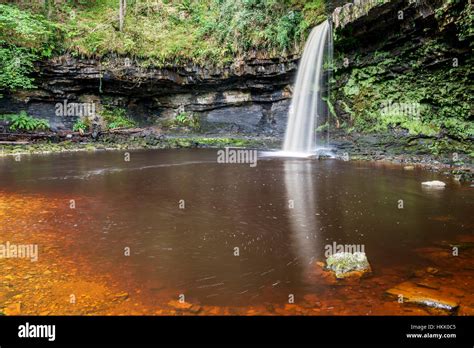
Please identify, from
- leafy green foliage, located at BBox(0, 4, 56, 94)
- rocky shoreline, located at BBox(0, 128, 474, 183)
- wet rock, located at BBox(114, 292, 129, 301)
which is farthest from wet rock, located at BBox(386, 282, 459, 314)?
leafy green foliage, located at BBox(0, 4, 56, 94)

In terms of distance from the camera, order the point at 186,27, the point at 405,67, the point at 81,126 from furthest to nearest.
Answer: the point at 186,27 → the point at 81,126 → the point at 405,67

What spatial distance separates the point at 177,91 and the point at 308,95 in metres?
9.37

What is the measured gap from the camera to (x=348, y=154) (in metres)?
15.4

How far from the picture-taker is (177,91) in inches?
944

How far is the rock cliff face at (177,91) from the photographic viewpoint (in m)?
21.2

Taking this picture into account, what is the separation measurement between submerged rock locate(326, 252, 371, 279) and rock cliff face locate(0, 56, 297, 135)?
17.4m

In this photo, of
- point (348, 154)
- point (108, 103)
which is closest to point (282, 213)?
point (348, 154)

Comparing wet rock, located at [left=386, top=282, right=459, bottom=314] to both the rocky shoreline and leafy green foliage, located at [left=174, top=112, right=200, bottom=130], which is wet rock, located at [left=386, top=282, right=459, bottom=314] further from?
leafy green foliage, located at [left=174, top=112, right=200, bottom=130]

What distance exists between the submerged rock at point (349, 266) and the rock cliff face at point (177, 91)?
17.4m

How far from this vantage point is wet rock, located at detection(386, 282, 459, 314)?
319 cm

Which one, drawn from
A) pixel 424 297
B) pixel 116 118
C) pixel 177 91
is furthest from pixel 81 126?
pixel 424 297

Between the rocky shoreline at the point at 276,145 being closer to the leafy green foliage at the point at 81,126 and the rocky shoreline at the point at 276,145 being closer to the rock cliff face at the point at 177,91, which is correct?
the leafy green foliage at the point at 81,126

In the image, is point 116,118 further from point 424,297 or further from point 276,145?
point 424,297

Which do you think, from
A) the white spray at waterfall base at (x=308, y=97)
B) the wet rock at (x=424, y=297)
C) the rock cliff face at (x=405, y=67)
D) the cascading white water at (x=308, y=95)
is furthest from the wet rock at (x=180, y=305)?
the cascading white water at (x=308, y=95)
